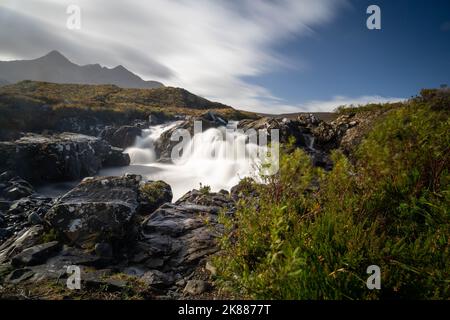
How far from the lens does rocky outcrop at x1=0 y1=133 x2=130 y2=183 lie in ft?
50.4

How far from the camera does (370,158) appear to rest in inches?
207

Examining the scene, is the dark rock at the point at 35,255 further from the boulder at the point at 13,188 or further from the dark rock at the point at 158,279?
the boulder at the point at 13,188

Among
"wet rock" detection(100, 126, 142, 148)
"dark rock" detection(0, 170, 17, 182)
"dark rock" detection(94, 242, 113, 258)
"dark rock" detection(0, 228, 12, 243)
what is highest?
"wet rock" detection(100, 126, 142, 148)

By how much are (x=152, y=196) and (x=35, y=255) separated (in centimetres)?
511

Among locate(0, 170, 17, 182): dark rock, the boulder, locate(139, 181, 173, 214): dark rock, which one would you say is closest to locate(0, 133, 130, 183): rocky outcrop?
locate(0, 170, 17, 182): dark rock

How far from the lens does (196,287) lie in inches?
196

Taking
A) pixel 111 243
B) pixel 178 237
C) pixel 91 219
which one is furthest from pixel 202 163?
pixel 111 243

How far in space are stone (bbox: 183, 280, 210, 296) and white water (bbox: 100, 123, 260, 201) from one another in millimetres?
10258

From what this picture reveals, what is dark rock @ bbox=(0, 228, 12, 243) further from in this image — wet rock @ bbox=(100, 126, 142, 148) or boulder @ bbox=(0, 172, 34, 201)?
wet rock @ bbox=(100, 126, 142, 148)

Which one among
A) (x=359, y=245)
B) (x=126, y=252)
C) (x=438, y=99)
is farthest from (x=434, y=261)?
(x=438, y=99)

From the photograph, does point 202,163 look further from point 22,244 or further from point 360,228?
point 360,228

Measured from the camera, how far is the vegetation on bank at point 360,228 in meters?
3.12

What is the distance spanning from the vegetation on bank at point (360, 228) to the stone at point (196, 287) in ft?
3.33

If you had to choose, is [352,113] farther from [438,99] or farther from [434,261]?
[434,261]
